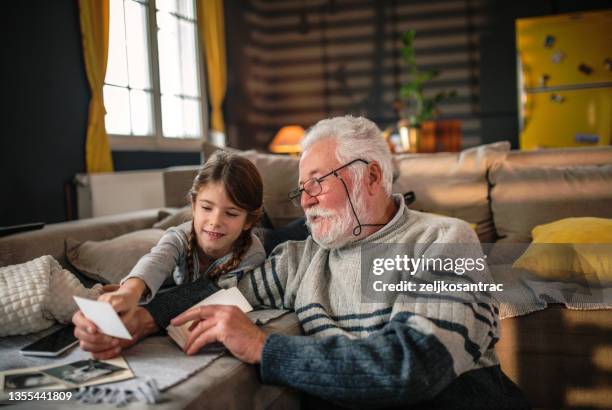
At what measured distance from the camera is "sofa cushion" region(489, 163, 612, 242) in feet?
7.78

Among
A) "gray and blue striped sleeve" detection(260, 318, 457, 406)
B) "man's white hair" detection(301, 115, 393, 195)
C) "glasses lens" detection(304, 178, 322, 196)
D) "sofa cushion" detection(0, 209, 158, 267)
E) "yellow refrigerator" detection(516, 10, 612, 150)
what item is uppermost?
"yellow refrigerator" detection(516, 10, 612, 150)

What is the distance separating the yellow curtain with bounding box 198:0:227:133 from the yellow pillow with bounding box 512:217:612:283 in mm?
4190

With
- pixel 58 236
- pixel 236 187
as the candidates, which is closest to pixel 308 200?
pixel 236 187

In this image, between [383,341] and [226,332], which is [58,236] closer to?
[226,332]

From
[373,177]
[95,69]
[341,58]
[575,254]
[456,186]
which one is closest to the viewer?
[373,177]

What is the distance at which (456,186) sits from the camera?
2.61 meters

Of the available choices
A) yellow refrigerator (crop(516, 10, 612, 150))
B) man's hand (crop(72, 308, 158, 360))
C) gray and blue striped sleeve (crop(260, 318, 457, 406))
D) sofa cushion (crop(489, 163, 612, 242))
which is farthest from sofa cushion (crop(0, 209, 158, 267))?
yellow refrigerator (crop(516, 10, 612, 150))

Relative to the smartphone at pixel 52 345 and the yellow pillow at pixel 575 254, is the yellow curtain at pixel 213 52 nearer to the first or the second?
the yellow pillow at pixel 575 254

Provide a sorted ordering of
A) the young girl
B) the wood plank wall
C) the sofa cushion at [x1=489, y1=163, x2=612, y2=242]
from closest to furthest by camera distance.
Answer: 1. the young girl
2. the sofa cushion at [x1=489, y1=163, x2=612, y2=242]
3. the wood plank wall

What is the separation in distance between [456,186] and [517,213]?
0.28 meters

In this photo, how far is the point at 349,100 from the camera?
7.16 m

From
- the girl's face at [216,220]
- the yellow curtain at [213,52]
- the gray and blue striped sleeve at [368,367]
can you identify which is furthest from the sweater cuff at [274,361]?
the yellow curtain at [213,52]

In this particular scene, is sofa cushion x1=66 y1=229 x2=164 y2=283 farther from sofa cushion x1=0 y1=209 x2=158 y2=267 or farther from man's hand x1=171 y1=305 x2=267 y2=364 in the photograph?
man's hand x1=171 y1=305 x2=267 y2=364

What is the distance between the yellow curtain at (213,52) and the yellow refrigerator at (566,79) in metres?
2.96
